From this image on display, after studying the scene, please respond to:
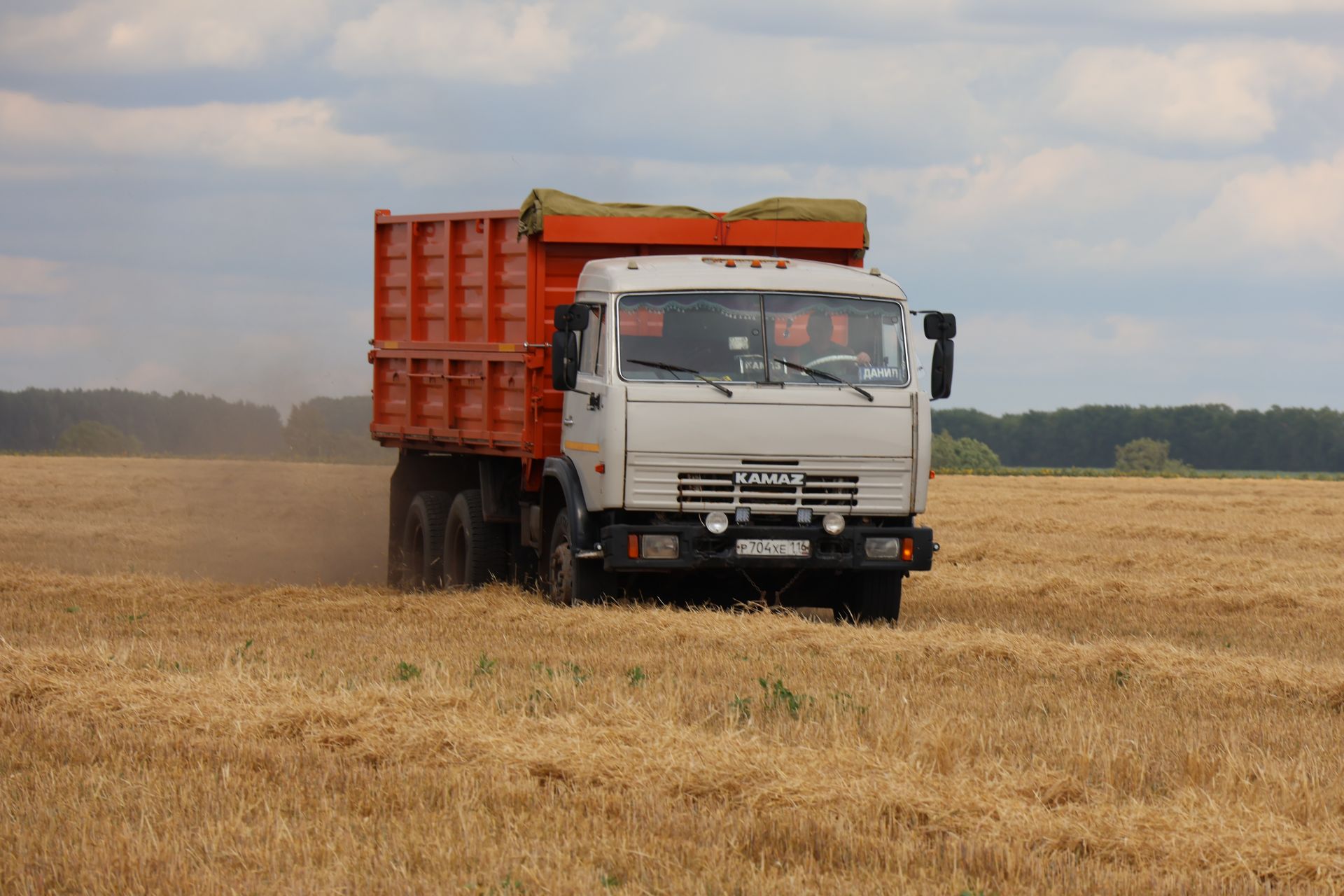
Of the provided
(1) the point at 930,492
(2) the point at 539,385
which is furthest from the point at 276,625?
(1) the point at 930,492

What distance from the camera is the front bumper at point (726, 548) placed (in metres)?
12.5

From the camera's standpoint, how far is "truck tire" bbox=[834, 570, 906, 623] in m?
13.5

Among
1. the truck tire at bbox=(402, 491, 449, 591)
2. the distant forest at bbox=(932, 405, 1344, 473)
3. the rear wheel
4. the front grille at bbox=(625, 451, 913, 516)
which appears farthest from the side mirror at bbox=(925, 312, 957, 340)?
the distant forest at bbox=(932, 405, 1344, 473)

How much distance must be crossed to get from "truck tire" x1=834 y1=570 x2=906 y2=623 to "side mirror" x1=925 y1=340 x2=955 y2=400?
1543 mm

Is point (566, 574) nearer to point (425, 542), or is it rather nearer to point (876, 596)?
point (876, 596)

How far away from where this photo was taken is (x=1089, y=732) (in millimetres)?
7586

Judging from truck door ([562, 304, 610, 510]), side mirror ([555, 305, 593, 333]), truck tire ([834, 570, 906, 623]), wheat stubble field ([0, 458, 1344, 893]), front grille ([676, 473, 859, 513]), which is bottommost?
wheat stubble field ([0, 458, 1344, 893])

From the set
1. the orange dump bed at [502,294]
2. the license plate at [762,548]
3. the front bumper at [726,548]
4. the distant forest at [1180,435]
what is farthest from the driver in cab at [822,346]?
the distant forest at [1180,435]

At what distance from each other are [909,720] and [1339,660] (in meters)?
5.16

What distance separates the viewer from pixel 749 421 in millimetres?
12445

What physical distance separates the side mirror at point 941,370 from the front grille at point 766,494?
89cm

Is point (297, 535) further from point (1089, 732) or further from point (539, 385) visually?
point (1089, 732)

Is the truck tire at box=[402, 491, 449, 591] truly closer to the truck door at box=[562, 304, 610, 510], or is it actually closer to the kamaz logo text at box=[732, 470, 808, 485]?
the truck door at box=[562, 304, 610, 510]

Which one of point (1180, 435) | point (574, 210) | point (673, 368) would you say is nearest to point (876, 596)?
point (673, 368)
